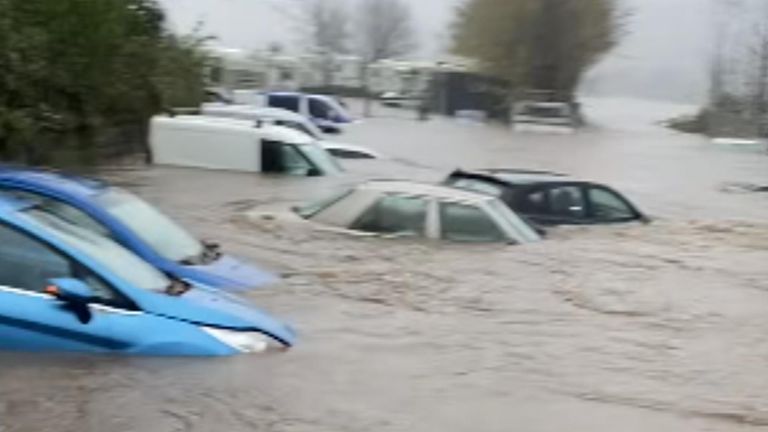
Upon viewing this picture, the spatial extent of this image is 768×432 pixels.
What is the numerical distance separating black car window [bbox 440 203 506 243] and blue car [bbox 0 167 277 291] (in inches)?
141

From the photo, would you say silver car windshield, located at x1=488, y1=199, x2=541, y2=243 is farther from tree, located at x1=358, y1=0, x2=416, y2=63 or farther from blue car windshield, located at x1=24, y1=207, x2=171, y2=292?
tree, located at x1=358, y1=0, x2=416, y2=63

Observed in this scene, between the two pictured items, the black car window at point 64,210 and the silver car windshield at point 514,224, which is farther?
the silver car windshield at point 514,224

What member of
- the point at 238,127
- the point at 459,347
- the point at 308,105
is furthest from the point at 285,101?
the point at 459,347

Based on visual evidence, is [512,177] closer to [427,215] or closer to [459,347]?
[427,215]

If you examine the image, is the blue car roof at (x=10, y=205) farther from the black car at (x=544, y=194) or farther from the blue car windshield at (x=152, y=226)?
the black car at (x=544, y=194)

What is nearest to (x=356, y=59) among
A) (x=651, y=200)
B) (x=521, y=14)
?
(x=521, y=14)

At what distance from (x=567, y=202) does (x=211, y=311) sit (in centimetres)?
925

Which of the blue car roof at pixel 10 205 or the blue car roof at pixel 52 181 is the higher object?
the blue car roof at pixel 10 205

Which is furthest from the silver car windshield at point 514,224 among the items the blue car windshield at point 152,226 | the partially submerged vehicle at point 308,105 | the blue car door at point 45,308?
the partially submerged vehicle at point 308,105

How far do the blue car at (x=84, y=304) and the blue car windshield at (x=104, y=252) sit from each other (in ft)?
0.04

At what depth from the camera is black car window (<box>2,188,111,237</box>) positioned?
8195mm

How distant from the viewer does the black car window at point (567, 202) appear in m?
16.0

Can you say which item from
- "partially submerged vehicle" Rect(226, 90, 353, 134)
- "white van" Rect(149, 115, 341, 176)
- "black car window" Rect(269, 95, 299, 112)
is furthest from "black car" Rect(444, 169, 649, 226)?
"black car window" Rect(269, 95, 299, 112)

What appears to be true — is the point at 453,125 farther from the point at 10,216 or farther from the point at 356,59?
the point at 10,216
